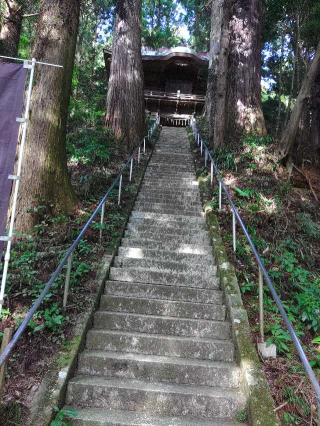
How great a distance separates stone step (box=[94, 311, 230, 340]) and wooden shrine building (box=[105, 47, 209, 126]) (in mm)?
16908

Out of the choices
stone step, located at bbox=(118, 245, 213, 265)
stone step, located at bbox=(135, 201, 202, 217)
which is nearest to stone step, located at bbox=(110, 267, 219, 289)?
stone step, located at bbox=(118, 245, 213, 265)

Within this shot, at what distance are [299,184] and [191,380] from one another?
604 cm

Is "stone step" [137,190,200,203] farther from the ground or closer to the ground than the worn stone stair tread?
farther from the ground

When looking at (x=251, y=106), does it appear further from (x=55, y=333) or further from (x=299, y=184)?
(x=55, y=333)

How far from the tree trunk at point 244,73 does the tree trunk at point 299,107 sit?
5.38 ft

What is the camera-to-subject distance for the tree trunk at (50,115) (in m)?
5.84

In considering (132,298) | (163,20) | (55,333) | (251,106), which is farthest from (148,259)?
(163,20)

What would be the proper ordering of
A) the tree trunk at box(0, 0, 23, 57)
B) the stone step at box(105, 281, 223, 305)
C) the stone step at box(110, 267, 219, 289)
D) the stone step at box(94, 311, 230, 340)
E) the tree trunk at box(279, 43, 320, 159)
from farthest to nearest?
1. the tree trunk at box(0, 0, 23, 57)
2. the tree trunk at box(279, 43, 320, 159)
3. the stone step at box(110, 267, 219, 289)
4. the stone step at box(105, 281, 223, 305)
5. the stone step at box(94, 311, 230, 340)

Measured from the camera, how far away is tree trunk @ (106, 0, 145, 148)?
1129 cm

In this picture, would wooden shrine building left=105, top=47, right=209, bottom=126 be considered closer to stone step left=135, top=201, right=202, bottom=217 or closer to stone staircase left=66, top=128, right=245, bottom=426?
stone step left=135, top=201, right=202, bottom=217

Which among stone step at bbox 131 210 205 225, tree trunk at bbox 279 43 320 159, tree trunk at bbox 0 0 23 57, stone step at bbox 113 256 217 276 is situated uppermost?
tree trunk at bbox 0 0 23 57

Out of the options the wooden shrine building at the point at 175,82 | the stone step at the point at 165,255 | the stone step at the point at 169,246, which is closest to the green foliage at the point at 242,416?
the stone step at the point at 165,255

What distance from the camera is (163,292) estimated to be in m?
4.89

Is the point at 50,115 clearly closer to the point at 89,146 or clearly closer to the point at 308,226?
the point at 89,146
